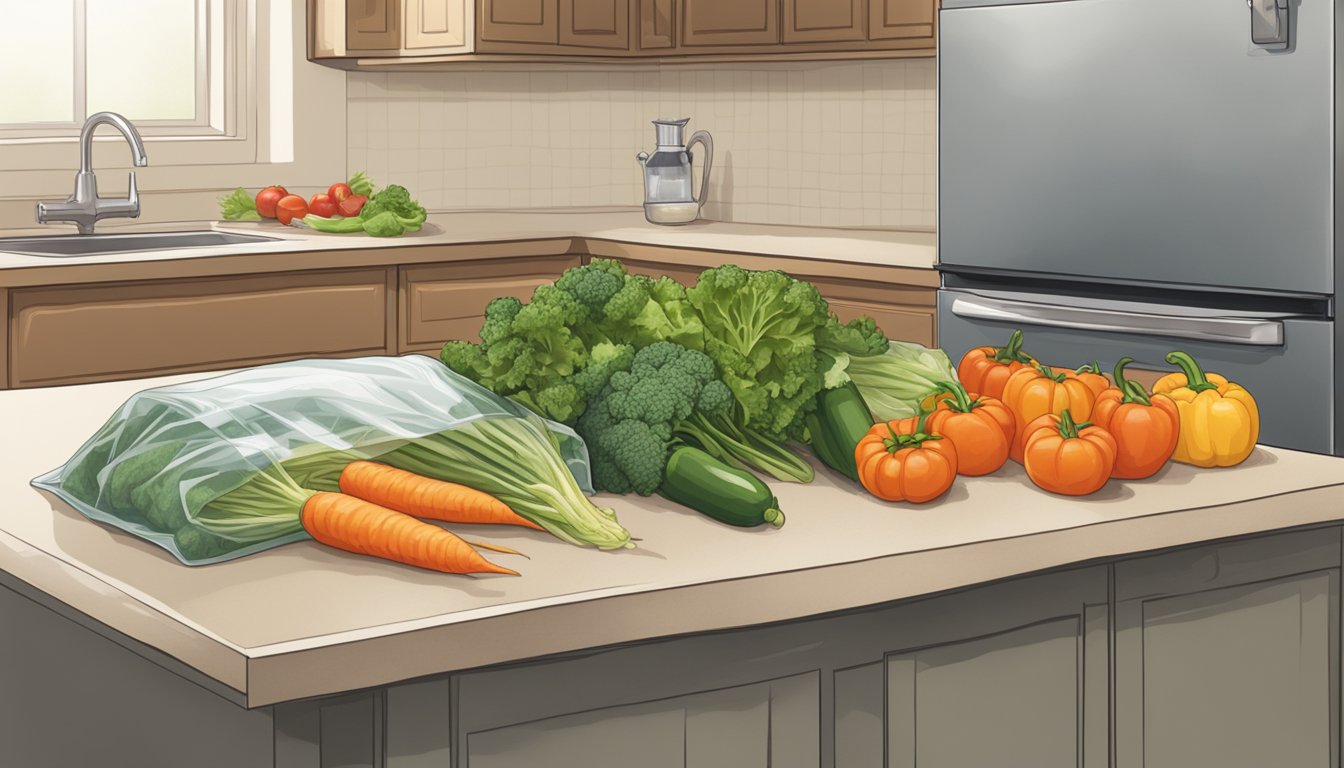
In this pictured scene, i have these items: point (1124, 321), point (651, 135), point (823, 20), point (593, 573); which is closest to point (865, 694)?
point (593, 573)

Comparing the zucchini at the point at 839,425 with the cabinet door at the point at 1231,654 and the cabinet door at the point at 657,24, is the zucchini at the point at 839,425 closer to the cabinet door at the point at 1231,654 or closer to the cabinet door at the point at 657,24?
the cabinet door at the point at 1231,654

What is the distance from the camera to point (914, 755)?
1.29m

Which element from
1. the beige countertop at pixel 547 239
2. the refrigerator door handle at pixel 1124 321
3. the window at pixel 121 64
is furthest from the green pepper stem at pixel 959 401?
the window at pixel 121 64

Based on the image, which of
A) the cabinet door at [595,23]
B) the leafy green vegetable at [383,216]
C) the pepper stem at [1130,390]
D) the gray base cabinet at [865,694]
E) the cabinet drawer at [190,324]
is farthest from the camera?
the cabinet door at [595,23]

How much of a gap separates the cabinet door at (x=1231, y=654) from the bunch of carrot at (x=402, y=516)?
564 mm

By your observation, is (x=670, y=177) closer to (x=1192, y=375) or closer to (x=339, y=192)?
(x=339, y=192)

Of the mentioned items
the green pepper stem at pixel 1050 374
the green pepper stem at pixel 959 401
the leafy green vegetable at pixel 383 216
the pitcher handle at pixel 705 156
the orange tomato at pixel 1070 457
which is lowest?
the orange tomato at pixel 1070 457

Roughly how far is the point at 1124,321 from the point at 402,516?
218 cm

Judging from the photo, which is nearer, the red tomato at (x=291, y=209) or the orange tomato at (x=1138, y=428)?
the orange tomato at (x=1138, y=428)

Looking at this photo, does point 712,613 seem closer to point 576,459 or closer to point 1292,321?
point 576,459

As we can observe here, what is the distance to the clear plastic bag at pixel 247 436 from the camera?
3.92 feet

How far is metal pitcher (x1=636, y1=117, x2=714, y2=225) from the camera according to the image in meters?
4.64

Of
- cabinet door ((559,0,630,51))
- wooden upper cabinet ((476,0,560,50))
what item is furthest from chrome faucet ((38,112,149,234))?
cabinet door ((559,0,630,51))

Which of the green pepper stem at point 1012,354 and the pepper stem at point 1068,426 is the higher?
the green pepper stem at point 1012,354
